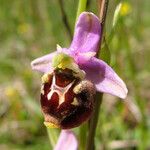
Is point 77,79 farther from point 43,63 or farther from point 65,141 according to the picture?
point 65,141

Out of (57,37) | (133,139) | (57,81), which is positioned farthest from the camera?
(57,37)

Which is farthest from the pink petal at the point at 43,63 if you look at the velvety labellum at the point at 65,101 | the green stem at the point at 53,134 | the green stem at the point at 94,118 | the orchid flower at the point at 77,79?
the green stem at the point at 53,134

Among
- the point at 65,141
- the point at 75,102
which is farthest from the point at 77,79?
the point at 65,141

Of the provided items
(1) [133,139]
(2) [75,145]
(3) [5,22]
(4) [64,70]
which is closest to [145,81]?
(1) [133,139]

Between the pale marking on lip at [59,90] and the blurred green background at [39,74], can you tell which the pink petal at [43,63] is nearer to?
the pale marking on lip at [59,90]

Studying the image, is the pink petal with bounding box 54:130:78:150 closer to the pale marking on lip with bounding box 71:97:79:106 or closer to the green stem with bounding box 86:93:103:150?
the green stem with bounding box 86:93:103:150

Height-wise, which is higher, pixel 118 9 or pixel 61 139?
pixel 118 9

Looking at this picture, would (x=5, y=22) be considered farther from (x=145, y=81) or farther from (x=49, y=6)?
(x=145, y=81)

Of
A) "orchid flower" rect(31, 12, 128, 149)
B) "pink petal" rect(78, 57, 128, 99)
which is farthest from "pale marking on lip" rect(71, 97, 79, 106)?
"pink petal" rect(78, 57, 128, 99)
